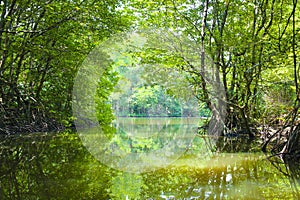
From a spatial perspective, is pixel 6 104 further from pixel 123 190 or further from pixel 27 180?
pixel 123 190

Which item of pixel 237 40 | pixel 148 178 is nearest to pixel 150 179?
pixel 148 178

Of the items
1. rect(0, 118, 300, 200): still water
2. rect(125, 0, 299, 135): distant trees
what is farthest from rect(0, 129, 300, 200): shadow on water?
rect(125, 0, 299, 135): distant trees

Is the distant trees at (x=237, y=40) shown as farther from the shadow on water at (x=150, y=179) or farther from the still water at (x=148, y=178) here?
the shadow on water at (x=150, y=179)

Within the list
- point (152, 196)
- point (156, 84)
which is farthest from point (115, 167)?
point (156, 84)

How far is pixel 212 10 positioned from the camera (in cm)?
789

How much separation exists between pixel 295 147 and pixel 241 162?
0.92 m

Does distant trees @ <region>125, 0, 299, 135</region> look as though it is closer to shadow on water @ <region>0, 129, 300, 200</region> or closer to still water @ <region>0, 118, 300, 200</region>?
still water @ <region>0, 118, 300, 200</region>

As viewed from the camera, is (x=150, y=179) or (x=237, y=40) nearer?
(x=150, y=179)

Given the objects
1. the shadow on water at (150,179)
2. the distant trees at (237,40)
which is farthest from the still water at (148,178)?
the distant trees at (237,40)

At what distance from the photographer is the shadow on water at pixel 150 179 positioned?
2635 millimetres

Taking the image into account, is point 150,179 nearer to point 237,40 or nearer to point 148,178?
point 148,178

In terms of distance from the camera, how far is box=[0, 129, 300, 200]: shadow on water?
2.63 metres

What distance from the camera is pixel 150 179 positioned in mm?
3293

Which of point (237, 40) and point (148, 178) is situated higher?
point (237, 40)
